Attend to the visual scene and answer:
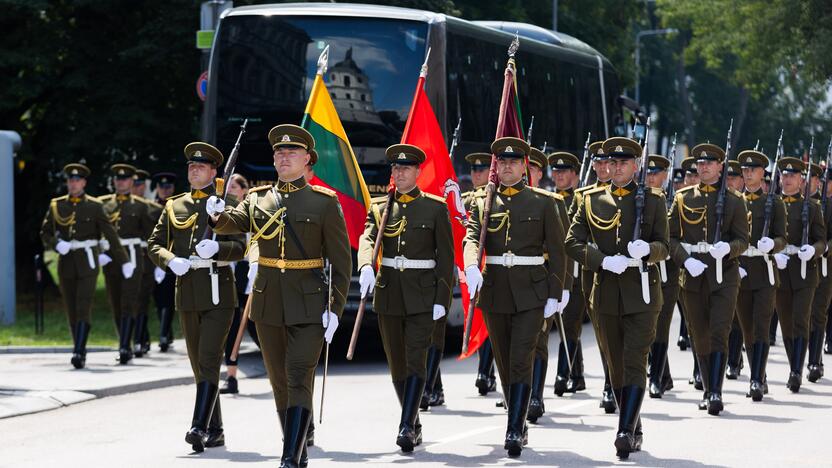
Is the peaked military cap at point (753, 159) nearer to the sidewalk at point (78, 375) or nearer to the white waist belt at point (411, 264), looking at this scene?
the white waist belt at point (411, 264)

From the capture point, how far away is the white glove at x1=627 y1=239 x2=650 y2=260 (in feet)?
30.4

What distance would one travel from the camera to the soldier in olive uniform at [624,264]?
9.34 meters

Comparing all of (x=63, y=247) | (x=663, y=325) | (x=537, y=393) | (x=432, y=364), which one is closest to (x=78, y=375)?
(x=63, y=247)

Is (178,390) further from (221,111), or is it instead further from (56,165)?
(56,165)

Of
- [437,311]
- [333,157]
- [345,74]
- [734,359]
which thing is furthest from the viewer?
[345,74]

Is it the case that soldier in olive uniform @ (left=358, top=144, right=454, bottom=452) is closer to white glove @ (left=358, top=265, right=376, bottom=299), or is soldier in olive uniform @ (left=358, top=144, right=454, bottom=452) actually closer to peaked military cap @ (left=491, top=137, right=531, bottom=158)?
white glove @ (left=358, top=265, right=376, bottom=299)

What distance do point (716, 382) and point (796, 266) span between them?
2.35 meters

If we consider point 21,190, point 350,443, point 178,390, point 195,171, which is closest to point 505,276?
point 350,443

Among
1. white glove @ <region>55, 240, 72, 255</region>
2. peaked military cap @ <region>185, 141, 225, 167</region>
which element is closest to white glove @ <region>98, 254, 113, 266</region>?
white glove @ <region>55, 240, 72, 255</region>

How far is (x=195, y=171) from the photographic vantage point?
10148mm

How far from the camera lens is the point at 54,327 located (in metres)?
19.9

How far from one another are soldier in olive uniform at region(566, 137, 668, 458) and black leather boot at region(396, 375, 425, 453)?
1.26 metres

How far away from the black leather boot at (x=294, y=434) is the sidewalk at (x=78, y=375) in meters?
3.90

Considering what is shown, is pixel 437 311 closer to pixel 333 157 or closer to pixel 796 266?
pixel 333 157
